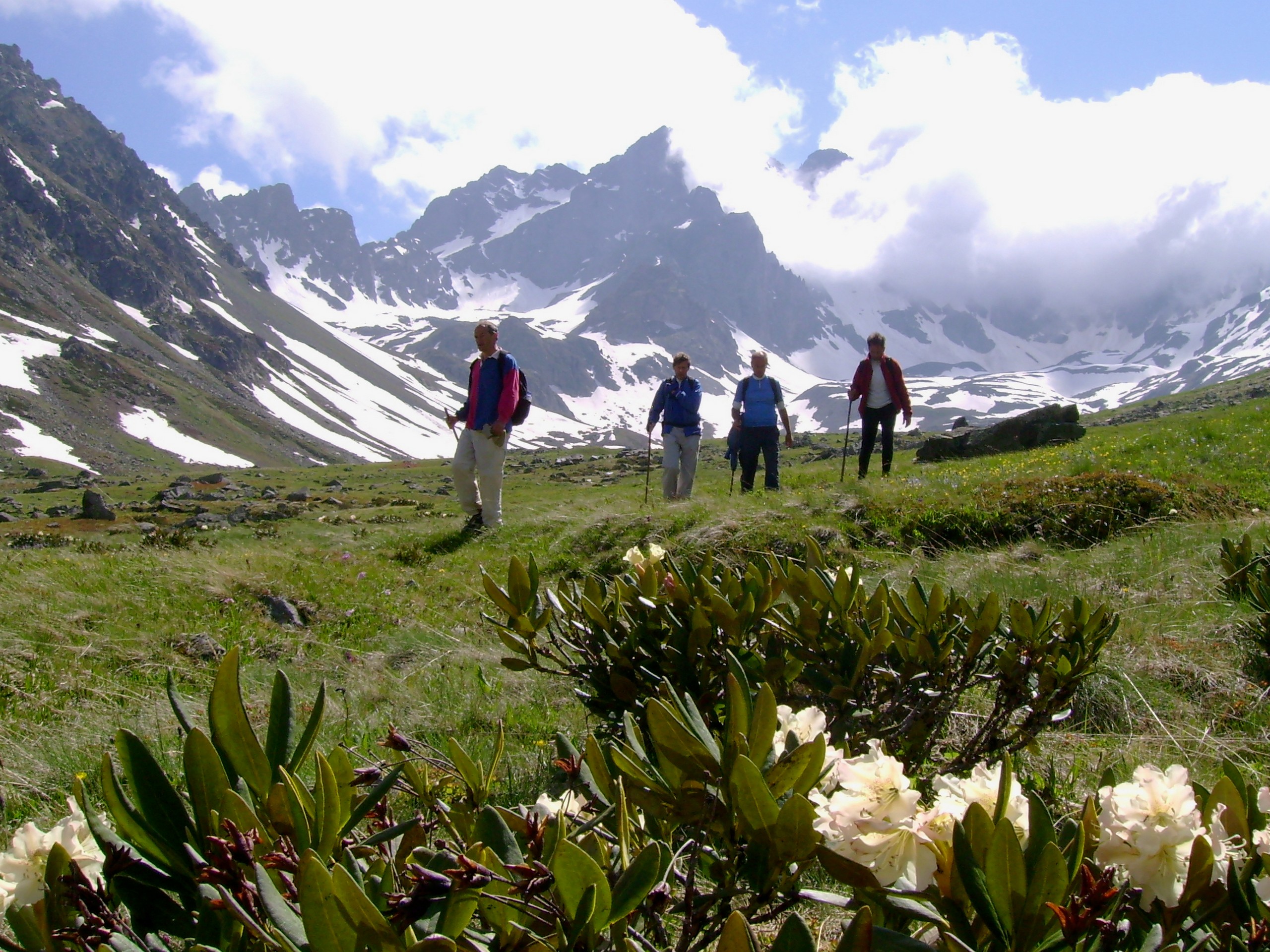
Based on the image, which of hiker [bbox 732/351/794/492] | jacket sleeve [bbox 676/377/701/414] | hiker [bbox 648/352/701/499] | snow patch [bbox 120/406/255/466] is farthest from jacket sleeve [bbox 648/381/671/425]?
snow patch [bbox 120/406/255/466]

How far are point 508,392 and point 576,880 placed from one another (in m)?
9.78

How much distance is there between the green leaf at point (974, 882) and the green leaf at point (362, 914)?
28.5 inches

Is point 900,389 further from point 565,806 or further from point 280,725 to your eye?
point 280,725

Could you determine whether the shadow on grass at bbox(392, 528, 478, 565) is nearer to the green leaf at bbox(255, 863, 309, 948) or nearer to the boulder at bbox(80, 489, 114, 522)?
the green leaf at bbox(255, 863, 309, 948)

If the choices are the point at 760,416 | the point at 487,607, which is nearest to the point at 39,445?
the point at 760,416

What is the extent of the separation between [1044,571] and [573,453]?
81.2 metres

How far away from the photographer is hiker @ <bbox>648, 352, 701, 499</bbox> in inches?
498

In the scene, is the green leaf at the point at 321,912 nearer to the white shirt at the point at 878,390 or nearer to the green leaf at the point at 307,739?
the green leaf at the point at 307,739

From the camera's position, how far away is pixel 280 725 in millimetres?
1448

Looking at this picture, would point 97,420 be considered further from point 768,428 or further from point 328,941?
point 328,941

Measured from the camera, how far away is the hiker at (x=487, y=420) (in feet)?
34.7

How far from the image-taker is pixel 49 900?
3.66ft

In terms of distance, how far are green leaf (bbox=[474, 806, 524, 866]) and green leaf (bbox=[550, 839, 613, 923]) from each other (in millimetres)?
145

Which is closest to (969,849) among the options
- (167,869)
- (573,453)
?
(167,869)
